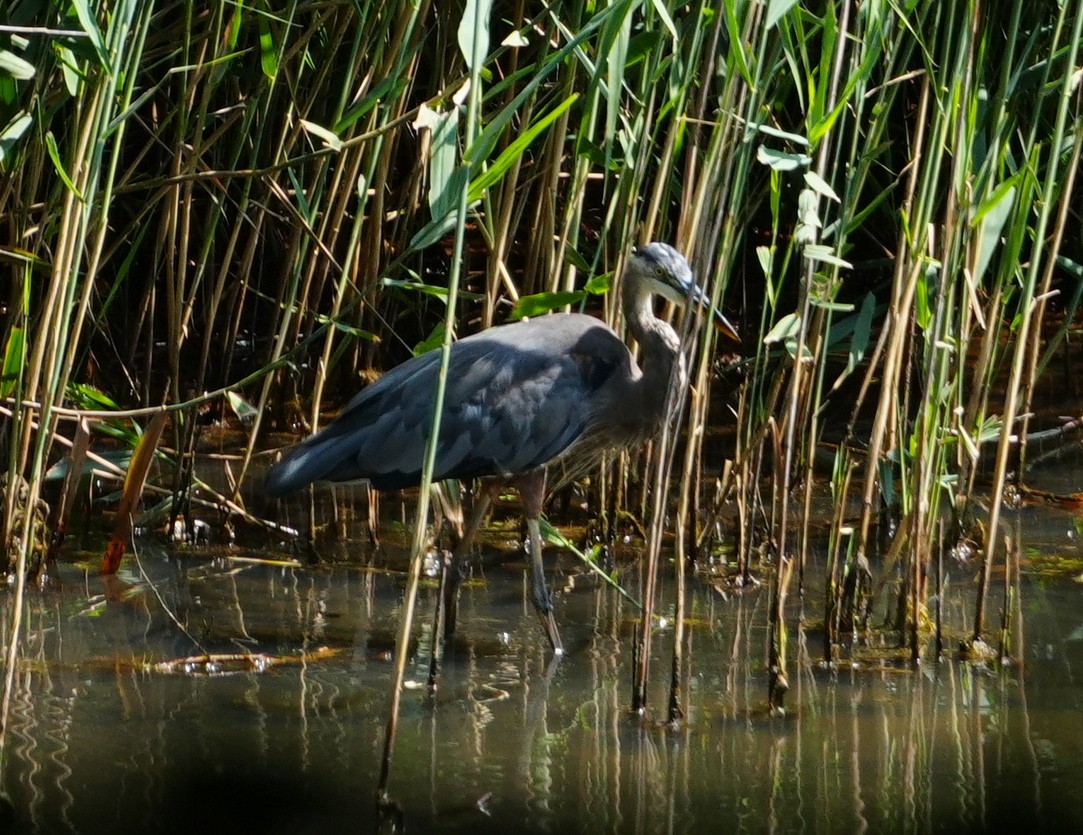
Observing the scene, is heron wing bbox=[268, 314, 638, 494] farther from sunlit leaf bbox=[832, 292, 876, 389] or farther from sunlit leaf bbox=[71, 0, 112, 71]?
sunlit leaf bbox=[71, 0, 112, 71]

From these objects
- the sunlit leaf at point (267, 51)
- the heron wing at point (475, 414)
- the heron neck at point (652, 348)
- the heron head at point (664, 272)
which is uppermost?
the sunlit leaf at point (267, 51)

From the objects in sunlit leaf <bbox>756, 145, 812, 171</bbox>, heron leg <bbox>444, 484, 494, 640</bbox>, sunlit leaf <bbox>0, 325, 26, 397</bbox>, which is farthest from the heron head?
sunlit leaf <bbox>0, 325, 26, 397</bbox>

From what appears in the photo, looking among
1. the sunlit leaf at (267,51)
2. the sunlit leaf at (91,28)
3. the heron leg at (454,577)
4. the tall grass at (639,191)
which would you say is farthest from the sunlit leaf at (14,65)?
the heron leg at (454,577)

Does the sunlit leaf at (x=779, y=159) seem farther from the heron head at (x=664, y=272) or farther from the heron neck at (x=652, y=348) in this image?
the heron neck at (x=652, y=348)

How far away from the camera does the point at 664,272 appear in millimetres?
4117

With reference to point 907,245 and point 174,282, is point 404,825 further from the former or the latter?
point 174,282

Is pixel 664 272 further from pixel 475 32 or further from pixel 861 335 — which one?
pixel 475 32

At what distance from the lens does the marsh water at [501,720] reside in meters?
2.99

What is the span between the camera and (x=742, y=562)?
14.6 feet

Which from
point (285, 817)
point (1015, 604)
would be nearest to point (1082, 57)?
point (1015, 604)

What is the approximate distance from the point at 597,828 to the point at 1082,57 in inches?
92.8

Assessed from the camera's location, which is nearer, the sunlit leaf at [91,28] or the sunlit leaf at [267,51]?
the sunlit leaf at [91,28]

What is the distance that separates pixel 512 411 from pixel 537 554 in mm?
399

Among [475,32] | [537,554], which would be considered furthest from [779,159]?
[537,554]
